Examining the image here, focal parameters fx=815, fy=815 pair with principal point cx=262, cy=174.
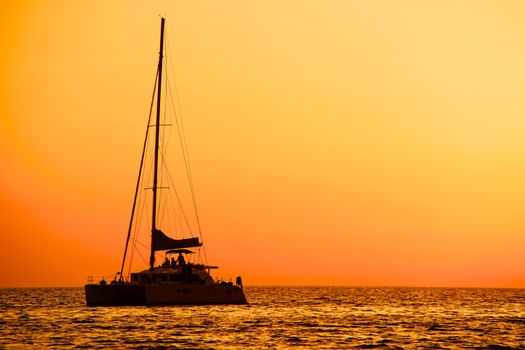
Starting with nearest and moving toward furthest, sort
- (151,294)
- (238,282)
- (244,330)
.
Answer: (244,330) < (151,294) < (238,282)

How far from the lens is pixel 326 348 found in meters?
40.3

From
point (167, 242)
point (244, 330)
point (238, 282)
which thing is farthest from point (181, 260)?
point (244, 330)

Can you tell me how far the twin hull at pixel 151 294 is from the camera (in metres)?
60.0

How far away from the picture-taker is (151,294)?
60031 millimetres

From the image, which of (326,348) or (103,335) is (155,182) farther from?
(326,348)

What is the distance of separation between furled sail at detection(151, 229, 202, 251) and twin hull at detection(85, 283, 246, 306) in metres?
3.28

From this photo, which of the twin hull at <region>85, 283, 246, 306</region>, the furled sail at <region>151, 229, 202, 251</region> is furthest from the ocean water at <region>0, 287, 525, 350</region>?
the furled sail at <region>151, 229, 202, 251</region>

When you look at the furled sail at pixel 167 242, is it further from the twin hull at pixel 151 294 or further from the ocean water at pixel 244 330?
the ocean water at pixel 244 330

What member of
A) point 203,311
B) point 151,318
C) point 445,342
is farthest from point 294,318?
point 445,342

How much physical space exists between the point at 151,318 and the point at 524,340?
2448 centimetres

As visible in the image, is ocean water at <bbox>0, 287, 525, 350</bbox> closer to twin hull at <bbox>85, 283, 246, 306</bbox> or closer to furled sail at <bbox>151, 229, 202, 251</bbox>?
twin hull at <bbox>85, 283, 246, 306</bbox>

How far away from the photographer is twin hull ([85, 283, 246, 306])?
60.0 metres

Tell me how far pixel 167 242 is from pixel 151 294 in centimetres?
446

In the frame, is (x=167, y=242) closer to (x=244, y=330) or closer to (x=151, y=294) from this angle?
(x=151, y=294)
